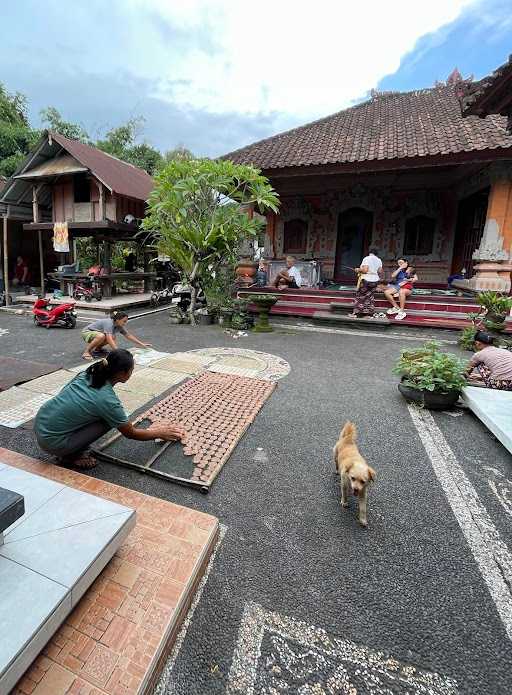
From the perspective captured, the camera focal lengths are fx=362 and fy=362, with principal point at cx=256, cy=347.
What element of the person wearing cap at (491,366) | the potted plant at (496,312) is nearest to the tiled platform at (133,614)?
the person wearing cap at (491,366)

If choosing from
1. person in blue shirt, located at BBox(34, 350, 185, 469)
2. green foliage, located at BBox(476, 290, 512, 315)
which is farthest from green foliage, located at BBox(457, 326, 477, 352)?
person in blue shirt, located at BBox(34, 350, 185, 469)

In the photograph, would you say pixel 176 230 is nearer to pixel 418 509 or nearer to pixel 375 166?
pixel 375 166

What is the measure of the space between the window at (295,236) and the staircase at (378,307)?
9.57 feet

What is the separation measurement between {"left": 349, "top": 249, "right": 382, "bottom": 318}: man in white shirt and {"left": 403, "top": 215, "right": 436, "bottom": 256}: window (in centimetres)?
367

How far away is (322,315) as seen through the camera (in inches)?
364

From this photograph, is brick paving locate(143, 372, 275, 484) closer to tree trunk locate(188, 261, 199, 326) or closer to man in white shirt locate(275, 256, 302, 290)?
tree trunk locate(188, 261, 199, 326)

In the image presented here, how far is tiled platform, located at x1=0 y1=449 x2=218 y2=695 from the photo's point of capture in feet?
4.80

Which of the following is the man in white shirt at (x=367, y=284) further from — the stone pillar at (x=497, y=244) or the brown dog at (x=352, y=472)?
the brown dog at (x=352, y=472)

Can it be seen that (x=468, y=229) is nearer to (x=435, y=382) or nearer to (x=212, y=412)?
(x=435, y=382)

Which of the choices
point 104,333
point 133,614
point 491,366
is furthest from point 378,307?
point 133,614

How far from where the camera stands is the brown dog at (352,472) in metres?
2.30

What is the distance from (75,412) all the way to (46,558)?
43.6 inches

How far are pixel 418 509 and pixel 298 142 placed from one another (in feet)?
36.1

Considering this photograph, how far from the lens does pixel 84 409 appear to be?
2.64 metres
